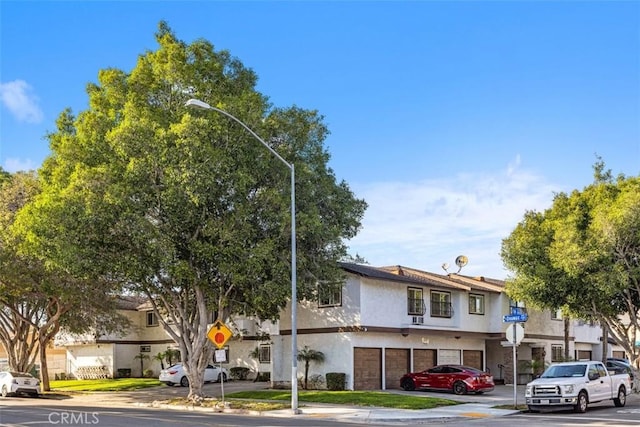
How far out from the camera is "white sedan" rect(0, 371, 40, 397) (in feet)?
120

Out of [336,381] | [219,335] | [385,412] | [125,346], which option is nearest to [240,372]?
[336,381]

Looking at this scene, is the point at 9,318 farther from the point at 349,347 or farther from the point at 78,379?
the point at 349,347

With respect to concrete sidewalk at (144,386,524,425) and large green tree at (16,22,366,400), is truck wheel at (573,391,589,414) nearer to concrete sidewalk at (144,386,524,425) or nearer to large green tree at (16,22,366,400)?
concrete sidewalk at (144,386,524,425)

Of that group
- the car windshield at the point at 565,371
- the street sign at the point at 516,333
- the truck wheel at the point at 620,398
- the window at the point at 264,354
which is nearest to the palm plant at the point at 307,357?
the window at the point at 264,354

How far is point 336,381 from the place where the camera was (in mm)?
35531

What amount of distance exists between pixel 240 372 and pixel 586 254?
23657 millimetres

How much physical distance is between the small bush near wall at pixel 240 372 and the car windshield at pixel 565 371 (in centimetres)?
2390

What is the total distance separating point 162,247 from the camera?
27859 mm

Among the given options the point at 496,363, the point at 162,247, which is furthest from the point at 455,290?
the point at 162,247

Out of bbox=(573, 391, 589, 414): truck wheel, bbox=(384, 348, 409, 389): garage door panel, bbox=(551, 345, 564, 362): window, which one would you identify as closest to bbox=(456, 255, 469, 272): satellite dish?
bbox=(551, 345, 564, 362): window

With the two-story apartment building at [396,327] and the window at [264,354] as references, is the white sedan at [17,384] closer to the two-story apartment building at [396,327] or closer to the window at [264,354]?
the two-story apartment building at [396,327]

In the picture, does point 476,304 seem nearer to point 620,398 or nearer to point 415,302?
point 415,302

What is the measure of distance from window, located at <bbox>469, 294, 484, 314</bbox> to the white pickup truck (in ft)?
53.6

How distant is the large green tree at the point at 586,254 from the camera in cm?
3238
